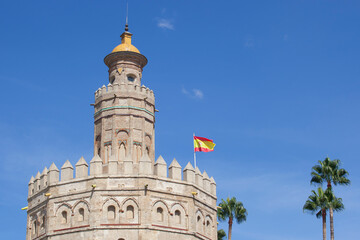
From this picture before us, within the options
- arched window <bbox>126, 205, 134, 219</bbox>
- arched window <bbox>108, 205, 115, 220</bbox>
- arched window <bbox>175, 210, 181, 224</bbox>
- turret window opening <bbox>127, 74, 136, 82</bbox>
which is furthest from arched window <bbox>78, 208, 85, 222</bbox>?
turret window opening <bbox>127, 74, 136, 82</bbox>

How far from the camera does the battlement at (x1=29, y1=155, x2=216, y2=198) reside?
41375mm

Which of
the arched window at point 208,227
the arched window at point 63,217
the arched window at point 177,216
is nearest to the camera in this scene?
the arched window at point 63,217

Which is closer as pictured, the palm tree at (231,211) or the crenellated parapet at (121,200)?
the crenellated parapet at (121,200)

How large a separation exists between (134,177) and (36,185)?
716 cm

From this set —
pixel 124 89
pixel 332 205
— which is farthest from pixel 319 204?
pixel 124 89

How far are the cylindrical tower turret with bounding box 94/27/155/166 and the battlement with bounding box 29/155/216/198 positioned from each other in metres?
1.45

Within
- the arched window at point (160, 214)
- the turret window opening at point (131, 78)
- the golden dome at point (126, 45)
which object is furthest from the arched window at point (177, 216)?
the golden dome at point (126, 45)

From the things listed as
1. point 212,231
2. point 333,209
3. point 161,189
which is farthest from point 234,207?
point 161,189

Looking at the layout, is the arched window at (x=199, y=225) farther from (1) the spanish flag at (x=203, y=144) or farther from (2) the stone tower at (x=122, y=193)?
(1) the spanish flag at (x=203, y=144)

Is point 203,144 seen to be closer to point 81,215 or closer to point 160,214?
point 160,214

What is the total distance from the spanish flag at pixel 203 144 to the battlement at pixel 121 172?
2.51 meters

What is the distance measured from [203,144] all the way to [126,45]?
29.4 ft

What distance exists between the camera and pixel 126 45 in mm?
48219

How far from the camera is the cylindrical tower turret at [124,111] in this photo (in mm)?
44812
